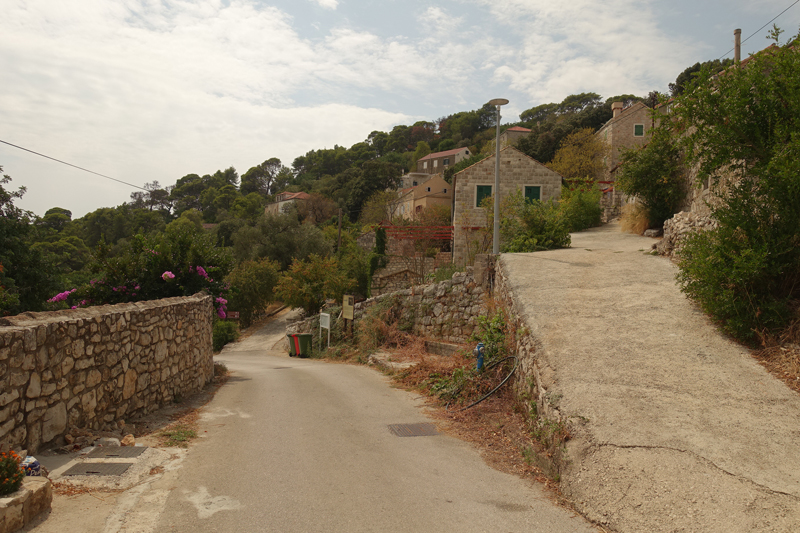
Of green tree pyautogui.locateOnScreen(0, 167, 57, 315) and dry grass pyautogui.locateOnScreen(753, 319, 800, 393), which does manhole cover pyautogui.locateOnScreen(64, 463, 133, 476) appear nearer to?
dry grass pyautogui.locateOnScreen(753, 319, 800, 393)

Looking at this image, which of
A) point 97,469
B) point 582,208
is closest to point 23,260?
point 97,469

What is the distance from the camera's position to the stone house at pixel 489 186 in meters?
25.2

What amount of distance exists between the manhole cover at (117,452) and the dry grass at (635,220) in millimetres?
18308

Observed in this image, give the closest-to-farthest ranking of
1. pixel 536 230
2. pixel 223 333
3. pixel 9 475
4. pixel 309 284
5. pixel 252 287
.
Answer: pixel 9 475, pixel 536 230, pixel 309 284, pixel 223 333, pixel 252 287

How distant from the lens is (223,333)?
30.3 meters

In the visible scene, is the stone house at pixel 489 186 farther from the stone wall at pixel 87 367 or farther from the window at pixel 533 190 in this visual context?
the stone wall at pixel 87 367

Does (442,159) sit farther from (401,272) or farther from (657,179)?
(657,179)

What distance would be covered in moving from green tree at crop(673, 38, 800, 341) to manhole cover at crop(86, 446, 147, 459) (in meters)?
7.59

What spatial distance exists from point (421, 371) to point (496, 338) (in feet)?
8.00

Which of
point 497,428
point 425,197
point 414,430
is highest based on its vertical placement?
point 425,197

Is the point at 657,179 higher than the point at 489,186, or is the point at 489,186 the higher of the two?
the point at 489,186

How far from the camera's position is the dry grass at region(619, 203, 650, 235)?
18.8m

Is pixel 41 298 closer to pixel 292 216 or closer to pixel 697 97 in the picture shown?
pixel 697 97

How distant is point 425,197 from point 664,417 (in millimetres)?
47898
